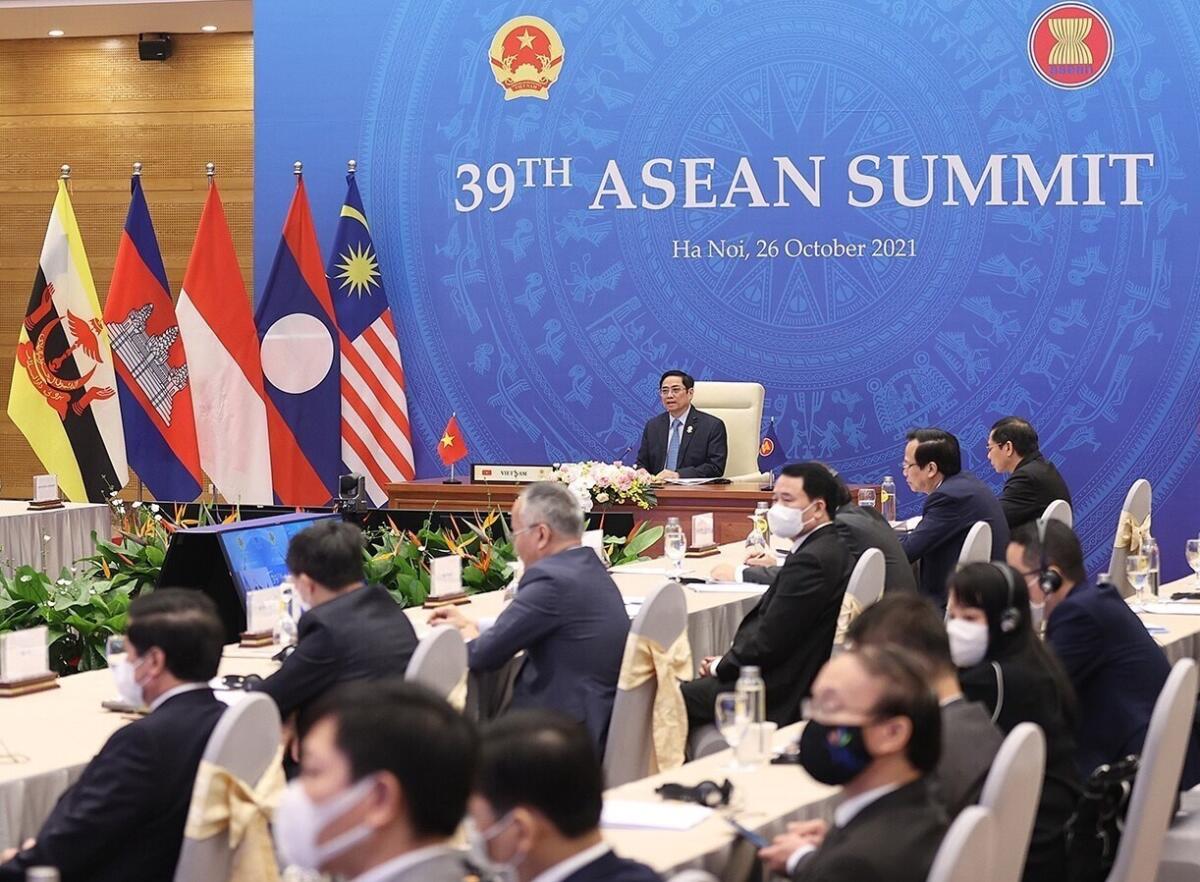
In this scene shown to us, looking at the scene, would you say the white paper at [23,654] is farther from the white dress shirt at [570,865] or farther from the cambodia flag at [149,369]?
the cambodia flag at [149,369]

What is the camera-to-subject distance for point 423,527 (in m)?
7.41

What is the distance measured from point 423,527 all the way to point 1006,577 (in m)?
3.96

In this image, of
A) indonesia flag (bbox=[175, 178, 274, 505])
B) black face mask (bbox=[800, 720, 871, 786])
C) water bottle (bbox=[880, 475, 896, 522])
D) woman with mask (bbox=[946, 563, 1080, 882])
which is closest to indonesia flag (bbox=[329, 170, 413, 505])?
indonesia flag (bbox=[175, 178, 274, 505])

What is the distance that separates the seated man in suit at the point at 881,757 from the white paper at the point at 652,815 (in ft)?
1.91

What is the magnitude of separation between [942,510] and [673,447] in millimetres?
2520

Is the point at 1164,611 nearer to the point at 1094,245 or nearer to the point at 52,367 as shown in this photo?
the point at 1094,245

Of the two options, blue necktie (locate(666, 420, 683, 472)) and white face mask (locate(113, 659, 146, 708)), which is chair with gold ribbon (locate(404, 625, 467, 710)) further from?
blue necktie (locate(666, 420, 683, 472))

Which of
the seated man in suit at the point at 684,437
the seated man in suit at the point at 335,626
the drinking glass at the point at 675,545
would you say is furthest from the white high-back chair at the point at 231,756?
the seated man in suit at the point at 684,437

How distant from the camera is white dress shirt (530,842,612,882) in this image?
225cm

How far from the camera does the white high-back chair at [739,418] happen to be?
9766mm

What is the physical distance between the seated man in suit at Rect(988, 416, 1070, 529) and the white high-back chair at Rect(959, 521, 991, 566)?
47.1 inches

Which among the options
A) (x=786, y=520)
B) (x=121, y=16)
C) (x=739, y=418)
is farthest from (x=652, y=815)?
(x=121, y=16)

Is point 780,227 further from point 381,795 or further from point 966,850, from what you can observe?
point 381,795

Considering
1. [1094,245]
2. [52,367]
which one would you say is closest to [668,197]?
[1094,245]
